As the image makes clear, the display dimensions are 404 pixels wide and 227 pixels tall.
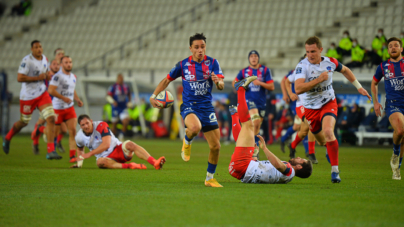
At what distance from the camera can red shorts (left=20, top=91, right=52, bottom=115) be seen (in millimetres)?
10891

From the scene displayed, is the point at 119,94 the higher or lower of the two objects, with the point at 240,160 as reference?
higher

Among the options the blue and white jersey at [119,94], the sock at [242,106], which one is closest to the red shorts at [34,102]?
the sock at [242,106]

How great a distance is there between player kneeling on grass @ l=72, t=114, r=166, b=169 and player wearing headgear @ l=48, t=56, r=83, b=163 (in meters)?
1.46

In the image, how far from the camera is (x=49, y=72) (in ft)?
36.6

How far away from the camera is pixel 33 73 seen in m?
10.9

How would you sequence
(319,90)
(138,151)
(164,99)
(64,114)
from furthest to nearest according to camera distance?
1. (64,114)
2. (138,151)
3. (164,99)
4. (319,90)

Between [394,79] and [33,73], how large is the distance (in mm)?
7787

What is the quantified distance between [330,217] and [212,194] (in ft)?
5.50

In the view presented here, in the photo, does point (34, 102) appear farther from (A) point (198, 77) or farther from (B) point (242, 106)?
(B) point (242, 106)

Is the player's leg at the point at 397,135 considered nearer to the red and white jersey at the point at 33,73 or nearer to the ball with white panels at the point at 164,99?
the ball with white panels at the point at 164,99

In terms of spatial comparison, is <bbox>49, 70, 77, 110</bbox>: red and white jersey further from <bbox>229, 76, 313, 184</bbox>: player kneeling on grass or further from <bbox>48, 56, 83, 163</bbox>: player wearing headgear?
<bbox>229, 76, 313, 184</bbox>: player kneeling on grass

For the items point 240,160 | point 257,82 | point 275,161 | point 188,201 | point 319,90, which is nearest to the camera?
point 188,201

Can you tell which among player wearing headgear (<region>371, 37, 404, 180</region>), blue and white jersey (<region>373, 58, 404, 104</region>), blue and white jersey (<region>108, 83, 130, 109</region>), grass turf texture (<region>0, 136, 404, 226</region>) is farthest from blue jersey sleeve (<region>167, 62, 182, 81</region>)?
blue and white jersey (<region>108, 83, 130, 109</region>)

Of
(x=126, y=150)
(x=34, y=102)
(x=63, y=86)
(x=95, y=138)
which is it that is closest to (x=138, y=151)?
(x=126, y=150)
